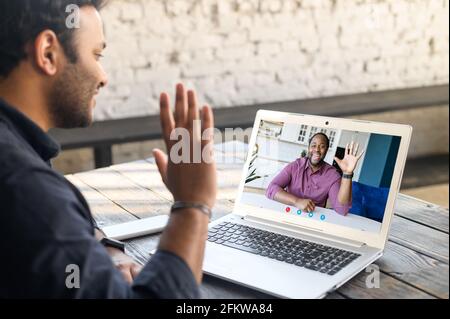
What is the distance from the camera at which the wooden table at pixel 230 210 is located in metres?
0.98

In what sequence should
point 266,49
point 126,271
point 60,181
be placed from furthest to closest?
point 266,49
point 126,271
point 60,181

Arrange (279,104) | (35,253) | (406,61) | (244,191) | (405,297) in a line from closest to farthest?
(35,253)
(405,297)
(244,191)
(279,104)
(406,61)

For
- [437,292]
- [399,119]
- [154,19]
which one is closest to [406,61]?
[399,119]

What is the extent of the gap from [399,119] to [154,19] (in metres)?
1.90

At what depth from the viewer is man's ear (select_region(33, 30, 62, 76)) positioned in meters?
0.92

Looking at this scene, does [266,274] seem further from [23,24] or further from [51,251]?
[23,24]

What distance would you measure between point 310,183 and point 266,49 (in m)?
2.41

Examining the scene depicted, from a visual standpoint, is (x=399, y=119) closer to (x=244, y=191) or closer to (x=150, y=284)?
(x=244, y=191)

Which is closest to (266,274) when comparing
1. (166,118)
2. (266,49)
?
(166,118)

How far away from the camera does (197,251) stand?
0.83 m

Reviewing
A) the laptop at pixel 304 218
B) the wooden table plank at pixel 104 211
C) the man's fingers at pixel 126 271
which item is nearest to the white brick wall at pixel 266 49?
the wooden table plank at pixel 104 211

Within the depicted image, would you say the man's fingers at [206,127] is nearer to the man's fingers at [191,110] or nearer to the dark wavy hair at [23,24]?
the man's fingers at [191,110]

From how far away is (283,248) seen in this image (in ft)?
3.60

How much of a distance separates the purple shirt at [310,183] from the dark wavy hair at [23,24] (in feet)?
1.78
